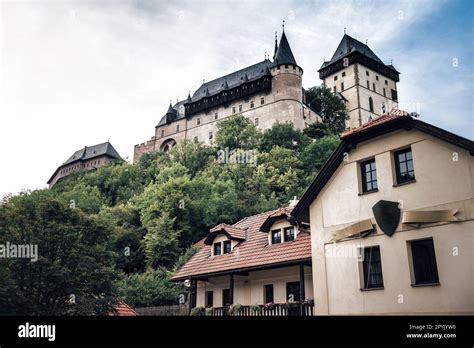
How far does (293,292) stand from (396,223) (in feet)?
9.94

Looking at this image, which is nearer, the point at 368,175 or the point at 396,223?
the point at 396,223

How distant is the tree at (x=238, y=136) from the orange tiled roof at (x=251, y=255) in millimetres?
22396

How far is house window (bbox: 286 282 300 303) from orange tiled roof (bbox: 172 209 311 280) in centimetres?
48

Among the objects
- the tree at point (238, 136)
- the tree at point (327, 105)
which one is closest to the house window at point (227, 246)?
the tree at point (238, 136)

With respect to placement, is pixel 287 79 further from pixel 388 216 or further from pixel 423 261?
pixel 423 261

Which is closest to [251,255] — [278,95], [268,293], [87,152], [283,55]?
[268,293]

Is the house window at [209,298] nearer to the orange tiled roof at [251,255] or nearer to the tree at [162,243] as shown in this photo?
the orange tiled roof at [251,255]

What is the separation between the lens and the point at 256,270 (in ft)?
27.1

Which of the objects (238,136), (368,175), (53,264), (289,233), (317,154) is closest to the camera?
(53,264)

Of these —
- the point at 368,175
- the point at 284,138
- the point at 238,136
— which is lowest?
the point at 368,175

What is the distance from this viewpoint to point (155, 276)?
38.4 feet

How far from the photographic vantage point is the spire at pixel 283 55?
35.8m

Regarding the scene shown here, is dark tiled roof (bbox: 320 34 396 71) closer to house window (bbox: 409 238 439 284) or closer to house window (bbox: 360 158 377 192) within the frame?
house window (bbox: 360 158 377 192)

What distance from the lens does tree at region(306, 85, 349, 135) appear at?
122ft
